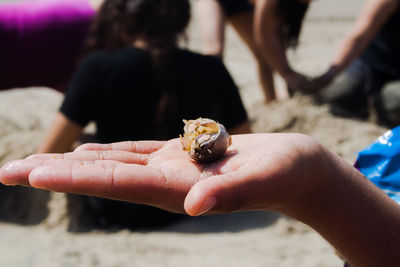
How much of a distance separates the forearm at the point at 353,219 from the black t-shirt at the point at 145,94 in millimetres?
1663

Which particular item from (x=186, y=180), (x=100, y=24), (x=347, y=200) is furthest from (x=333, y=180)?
(x=100, y=24)

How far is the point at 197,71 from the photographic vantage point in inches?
114

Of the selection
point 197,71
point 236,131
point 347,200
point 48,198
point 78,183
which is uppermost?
point 78,183

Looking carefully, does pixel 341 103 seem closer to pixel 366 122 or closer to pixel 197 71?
pixel 366 122

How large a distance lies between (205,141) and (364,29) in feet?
10.5

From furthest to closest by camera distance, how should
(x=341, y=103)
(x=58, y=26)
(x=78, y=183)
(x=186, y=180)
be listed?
(x=341, y=103)
(x=58, y=26)
(x=186, y=180)
(x=78, y=183)

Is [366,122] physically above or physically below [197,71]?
below

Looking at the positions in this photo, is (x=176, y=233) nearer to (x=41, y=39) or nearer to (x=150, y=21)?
(x=150, y=21)

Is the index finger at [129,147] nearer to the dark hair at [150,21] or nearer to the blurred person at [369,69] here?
the dark hair at [150,21]

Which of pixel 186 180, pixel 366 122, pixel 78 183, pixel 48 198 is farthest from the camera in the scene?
pixel 366 122

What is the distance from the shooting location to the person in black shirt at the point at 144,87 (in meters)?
2.76

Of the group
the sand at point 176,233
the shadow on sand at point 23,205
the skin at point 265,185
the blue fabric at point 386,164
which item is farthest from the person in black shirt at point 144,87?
the blue fabric at point 386,164

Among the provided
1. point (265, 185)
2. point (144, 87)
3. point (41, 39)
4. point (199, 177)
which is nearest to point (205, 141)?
point (199, 177)

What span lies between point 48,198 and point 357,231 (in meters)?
2.66
